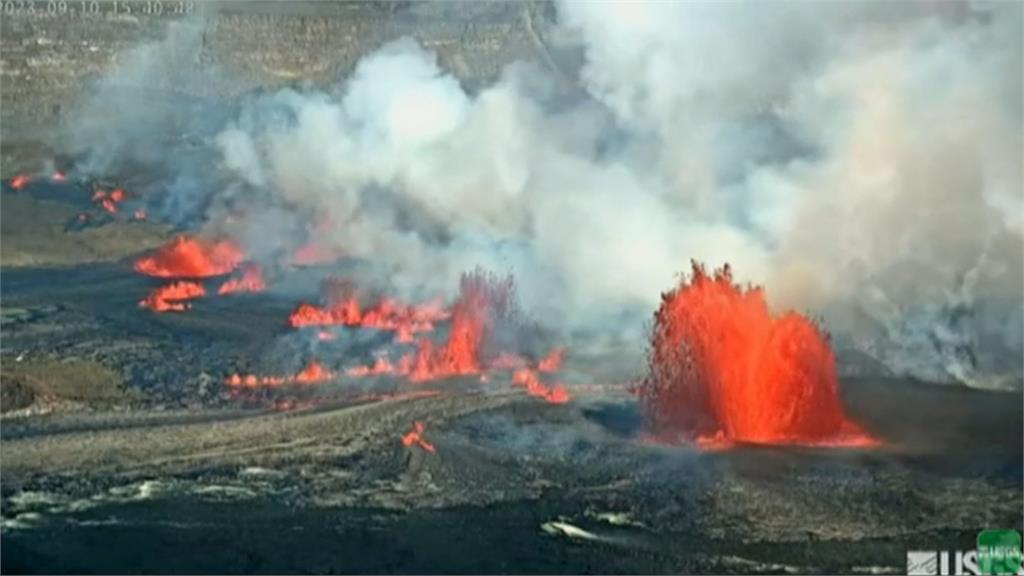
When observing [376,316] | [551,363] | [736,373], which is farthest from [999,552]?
[376,316]

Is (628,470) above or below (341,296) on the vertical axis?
below

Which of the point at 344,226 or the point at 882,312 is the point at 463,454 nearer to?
the point at 344,226

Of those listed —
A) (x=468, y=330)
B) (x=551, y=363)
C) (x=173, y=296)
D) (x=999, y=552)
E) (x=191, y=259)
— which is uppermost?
(x=191, y=259)

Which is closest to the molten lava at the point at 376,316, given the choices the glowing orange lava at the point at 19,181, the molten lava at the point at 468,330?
the molten lava at the point at 468,330

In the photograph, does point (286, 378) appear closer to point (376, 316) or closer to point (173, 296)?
point (376, 316)

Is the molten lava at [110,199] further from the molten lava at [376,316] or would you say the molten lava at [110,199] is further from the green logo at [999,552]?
the green logo at [999,552]

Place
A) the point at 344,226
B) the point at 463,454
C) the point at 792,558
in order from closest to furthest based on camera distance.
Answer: the point at 792,558 < the point at 463,454 < the point at 344,226

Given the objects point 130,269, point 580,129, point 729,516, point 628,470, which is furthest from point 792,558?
point 130,269
